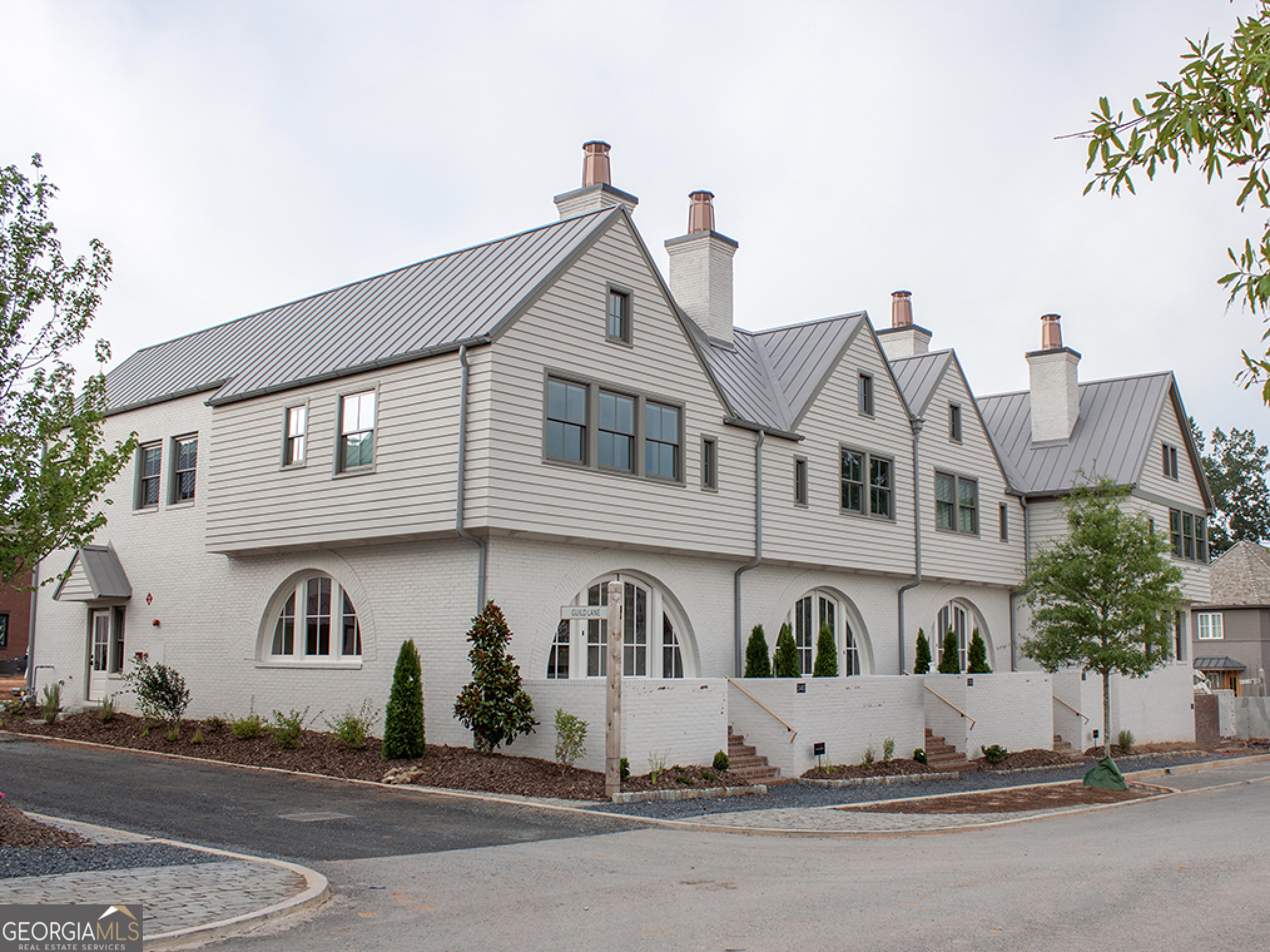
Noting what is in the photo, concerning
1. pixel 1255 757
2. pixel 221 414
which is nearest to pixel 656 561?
pixel 221 414

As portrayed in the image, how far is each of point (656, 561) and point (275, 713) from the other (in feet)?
23.9

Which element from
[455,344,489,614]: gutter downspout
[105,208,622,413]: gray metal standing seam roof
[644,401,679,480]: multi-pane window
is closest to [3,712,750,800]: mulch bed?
[455,344,489,614]: gutter downspout

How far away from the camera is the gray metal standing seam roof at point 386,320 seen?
19500 mm

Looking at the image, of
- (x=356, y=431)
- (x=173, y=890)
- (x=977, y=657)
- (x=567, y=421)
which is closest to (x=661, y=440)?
(x=567, y=421)

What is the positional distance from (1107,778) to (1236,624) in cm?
3688

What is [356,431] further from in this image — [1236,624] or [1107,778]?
[1236,624]

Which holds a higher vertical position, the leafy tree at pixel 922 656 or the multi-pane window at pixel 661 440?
the multi-pane window at pixel 661 440

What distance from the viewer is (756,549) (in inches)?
895

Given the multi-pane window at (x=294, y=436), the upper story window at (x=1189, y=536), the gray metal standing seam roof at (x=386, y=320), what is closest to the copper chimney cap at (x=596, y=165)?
the gray metal standing seam roof at (x=386, y=320)

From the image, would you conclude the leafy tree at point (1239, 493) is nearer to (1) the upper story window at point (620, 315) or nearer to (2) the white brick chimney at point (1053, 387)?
(2) the white brick chimney at point (1053, 387)

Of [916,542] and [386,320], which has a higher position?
[386,320]

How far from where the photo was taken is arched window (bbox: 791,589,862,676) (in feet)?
81.9

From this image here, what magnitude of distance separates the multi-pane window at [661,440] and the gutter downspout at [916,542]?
8745mm

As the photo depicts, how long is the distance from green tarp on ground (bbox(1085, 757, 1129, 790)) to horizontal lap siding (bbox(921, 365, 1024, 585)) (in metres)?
7.67
